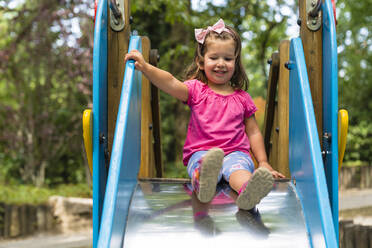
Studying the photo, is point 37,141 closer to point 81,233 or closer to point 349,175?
point 81,233

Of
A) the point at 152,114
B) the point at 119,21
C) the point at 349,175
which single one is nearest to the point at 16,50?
the point at 152,114

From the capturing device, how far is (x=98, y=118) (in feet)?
7.45

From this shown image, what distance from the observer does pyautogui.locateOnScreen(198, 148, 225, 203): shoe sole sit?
185 cm

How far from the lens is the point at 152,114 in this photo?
11.3ft

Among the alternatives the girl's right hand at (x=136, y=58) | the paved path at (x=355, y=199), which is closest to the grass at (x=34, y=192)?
the paved path at (x=355, y=199)

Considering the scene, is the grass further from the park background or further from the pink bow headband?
the pink bow headband

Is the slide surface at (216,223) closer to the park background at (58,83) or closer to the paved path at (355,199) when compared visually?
the park background at (58,83)

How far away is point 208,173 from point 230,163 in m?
0.49

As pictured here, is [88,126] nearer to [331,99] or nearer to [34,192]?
[331,99]

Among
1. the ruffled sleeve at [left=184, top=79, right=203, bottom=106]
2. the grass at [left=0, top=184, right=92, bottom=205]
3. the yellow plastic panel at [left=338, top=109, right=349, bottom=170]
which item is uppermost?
the ruffled sleeve at [left=184, top=79, right=203, bottom=106]

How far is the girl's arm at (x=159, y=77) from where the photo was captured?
2.26 m

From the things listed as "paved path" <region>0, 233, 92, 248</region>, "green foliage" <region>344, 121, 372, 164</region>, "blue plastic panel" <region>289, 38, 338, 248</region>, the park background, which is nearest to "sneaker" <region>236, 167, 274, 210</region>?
"blue plastic panel" <region>289, 38, 338, 248</region>

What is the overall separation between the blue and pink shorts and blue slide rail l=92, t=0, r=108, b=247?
472 millimetres

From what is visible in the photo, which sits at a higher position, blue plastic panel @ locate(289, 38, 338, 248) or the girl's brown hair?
the girl's brown hair
